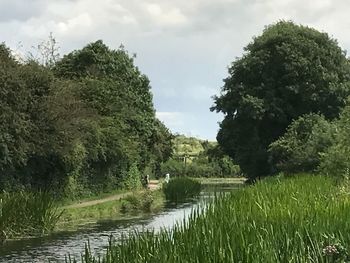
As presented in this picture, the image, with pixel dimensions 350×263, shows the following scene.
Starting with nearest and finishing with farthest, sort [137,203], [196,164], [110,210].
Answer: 1. [110,210]
2. [137,203]
3. [196,164]

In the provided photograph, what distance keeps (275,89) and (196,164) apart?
1864 inches

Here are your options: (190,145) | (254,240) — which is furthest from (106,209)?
(190,145)

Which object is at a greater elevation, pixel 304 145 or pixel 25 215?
pixel 304 145

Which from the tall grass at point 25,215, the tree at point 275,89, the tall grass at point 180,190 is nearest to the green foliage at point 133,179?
the tall grass at point 180,190

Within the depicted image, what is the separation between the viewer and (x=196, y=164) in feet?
310

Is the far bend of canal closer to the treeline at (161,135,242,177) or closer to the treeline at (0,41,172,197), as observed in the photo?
the treeline at (0,41,172,197)

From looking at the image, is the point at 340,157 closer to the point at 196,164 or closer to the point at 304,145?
the point at 304,145

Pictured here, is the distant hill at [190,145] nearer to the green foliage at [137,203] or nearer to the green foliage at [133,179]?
the green foliage at [133,179]

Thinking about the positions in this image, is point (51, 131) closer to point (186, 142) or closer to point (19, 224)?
point (19, 224)

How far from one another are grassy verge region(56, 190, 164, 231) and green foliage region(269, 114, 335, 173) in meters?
8.39

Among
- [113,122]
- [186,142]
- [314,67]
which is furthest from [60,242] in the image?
[186,142]

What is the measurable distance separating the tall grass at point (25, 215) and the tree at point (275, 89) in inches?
1092

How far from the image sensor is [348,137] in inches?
955

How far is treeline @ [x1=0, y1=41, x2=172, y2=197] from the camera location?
79.1 feet
